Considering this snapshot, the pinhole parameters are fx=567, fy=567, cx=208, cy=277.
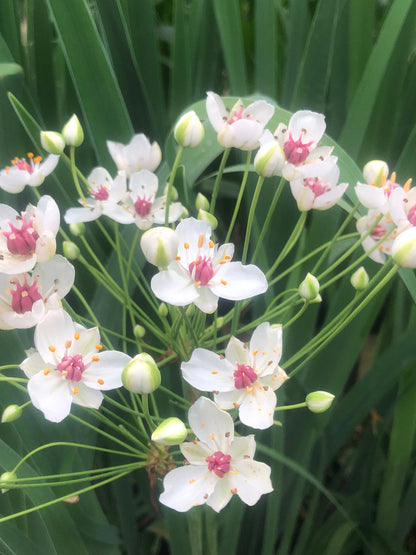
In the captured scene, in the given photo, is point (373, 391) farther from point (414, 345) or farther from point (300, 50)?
point (300, 50)

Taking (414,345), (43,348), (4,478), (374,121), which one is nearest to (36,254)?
(43,348)

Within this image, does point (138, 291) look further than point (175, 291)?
Yes

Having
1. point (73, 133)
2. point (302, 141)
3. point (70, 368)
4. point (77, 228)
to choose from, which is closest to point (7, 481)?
point (70, 368)

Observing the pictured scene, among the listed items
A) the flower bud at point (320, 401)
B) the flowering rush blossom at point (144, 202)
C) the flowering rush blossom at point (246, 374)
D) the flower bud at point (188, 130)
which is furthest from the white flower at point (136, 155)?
the flower bud at point (320, 401)

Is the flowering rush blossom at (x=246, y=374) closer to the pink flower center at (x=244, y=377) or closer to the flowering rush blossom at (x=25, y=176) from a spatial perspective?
the pink flower center at (x=244, y=377)

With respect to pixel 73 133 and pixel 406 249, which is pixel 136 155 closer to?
pixel 73 133

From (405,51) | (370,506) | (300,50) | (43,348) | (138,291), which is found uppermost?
(300,50)

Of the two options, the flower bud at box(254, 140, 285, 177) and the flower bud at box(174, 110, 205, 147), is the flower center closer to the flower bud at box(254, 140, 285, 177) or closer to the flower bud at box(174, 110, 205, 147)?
the flower bud at box(254, 140, 285, 177)

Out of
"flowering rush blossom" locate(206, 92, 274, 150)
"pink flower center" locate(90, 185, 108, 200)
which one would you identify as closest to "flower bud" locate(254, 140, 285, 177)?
"flowering rush blossom" locate(206, 92, 274, 150)
